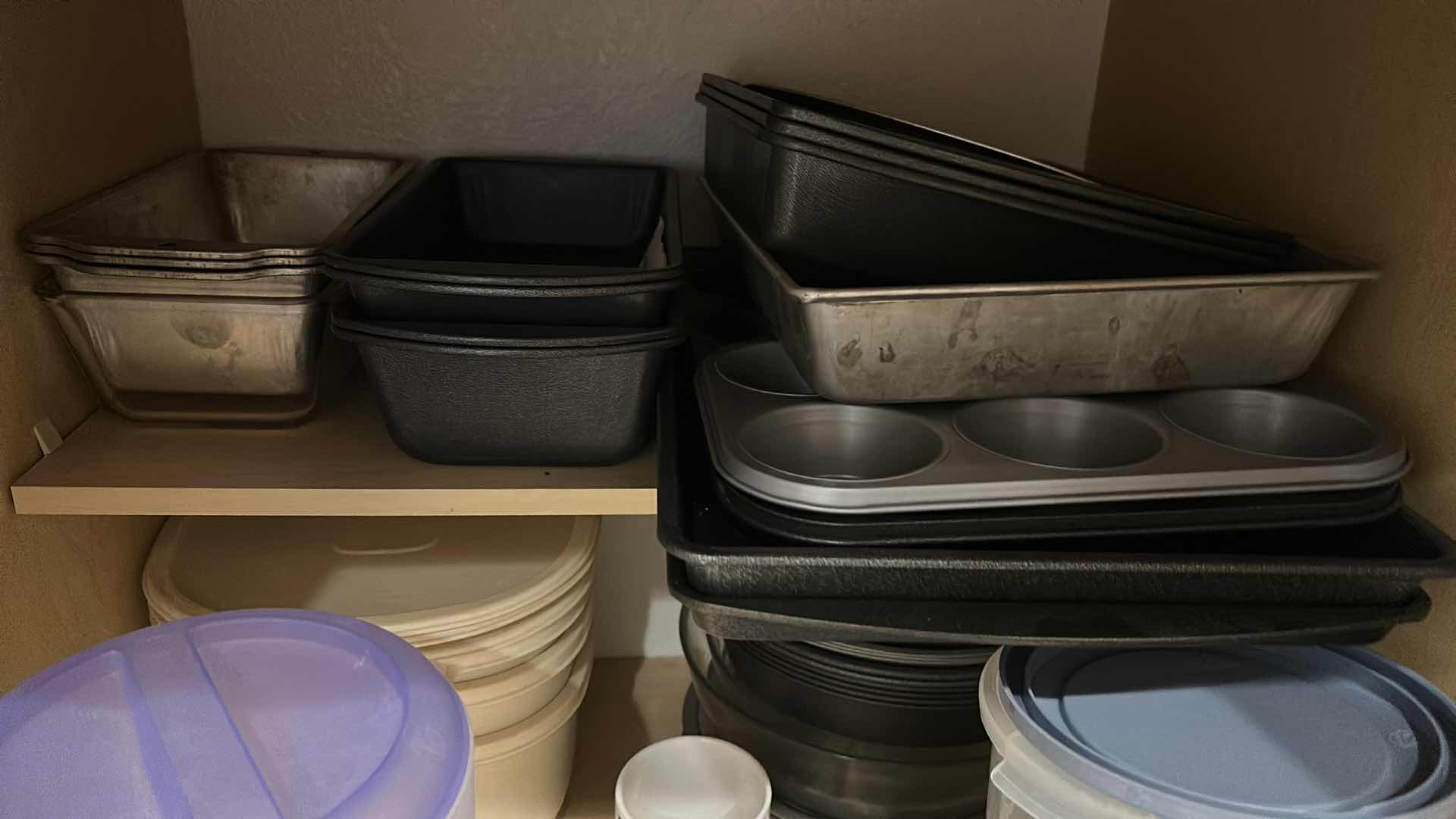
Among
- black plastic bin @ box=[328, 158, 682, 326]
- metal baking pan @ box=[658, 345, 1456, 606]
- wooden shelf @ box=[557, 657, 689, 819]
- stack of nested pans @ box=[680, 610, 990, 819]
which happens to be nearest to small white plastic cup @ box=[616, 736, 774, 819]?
stack of nested pans @ box=[680, 610, 990, 819]

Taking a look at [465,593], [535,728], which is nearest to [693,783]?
[535,728]

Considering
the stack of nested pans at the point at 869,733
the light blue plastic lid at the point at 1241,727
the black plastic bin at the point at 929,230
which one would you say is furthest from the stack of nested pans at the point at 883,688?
the black plastic bin at the point at 929,230

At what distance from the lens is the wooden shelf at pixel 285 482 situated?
684mm

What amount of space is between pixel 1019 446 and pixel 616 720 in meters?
0.55

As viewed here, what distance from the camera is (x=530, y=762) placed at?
0.85m

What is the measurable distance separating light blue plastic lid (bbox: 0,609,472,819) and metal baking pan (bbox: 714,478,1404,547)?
0.72 ft

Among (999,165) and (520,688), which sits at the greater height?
(999,165)

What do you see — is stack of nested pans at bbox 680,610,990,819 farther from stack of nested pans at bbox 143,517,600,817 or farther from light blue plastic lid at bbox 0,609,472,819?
light blue plastic lid at bbox 0,609,472,819

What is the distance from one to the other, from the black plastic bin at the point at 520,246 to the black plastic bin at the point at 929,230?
89 millimetres

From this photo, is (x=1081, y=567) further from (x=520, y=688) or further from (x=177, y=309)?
(x=177, y=309)

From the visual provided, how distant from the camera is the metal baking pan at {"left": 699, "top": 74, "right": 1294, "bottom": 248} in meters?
0.66

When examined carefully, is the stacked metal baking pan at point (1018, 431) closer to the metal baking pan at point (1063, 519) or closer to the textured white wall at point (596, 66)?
the metal baking pan at point (1063, 519)

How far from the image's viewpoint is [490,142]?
3.27 ft

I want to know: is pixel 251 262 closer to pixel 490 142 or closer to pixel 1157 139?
pixel 490 142
